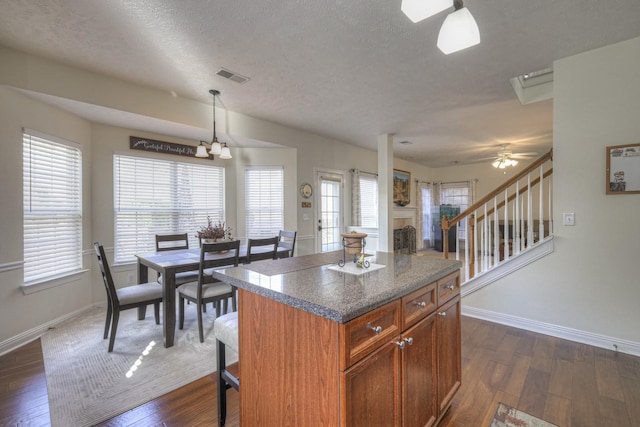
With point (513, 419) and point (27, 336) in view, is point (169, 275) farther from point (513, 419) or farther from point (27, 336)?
point (513, 419)

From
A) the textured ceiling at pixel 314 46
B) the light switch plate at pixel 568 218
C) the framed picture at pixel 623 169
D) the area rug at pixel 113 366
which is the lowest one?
the area rug at pixel 113 366

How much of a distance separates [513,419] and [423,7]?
234 cm

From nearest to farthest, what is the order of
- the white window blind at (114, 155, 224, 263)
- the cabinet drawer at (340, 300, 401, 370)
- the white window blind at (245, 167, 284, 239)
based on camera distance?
1. the cabinet drawer at (340, 300, 401, 370)
2. the white window blind at (114, 155, 224, 263)
3. the white window blind at (245, 167, 284, 239)

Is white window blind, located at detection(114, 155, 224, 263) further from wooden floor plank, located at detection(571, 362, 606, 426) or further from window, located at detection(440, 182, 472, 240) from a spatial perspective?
window, located at detection(440, 182, 472, 240)

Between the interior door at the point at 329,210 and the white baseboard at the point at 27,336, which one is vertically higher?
the interior door at the point at 329,210

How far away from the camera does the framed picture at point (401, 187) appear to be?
7633 mm

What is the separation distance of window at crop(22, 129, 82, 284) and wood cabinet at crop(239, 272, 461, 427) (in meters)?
3.06

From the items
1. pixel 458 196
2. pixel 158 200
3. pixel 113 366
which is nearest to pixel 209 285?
pixel 113 366

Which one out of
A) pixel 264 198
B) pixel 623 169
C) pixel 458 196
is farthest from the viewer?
pixel 458 196

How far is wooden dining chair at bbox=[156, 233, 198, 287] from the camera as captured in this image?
3.21 meters

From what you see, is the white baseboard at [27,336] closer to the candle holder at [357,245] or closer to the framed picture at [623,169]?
the candle holder at [357,245]

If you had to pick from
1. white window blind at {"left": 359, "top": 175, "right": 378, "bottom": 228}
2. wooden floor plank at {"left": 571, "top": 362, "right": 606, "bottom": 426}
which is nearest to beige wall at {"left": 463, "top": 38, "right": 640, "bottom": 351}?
wooden floor plank at {"left": 571, "top": 362, "right": 606, "bottom": 426}

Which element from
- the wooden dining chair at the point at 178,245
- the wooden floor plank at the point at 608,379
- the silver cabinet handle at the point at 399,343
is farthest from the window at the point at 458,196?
the silver cabinet handle at the point at 399,343

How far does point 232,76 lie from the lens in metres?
3.05
